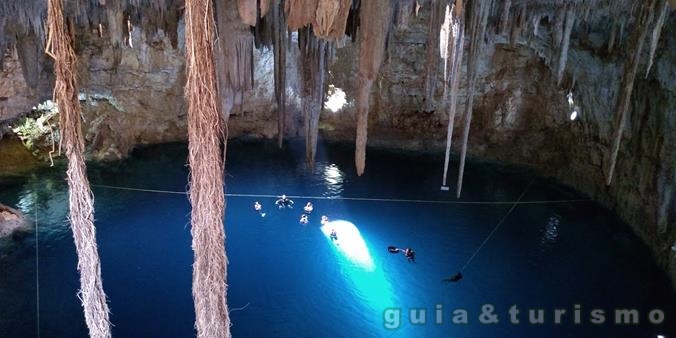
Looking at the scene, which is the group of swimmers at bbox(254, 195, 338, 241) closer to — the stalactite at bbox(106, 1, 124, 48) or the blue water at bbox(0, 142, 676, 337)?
the blue water at bbox(0, 142, 676, 337)

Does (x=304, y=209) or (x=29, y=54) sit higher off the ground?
(x=29, y=54)

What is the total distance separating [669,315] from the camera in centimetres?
777

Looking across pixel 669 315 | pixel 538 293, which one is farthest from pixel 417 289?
pixel 669 315

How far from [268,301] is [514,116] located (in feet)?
32.3

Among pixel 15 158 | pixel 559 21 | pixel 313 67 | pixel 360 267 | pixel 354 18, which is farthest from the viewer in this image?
pixel 15 158

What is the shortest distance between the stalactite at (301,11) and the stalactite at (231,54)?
2.41 ft

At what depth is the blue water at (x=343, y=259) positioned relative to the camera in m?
7.88

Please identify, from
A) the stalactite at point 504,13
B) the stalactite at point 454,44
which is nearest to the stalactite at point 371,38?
the stalactite at point 454,44

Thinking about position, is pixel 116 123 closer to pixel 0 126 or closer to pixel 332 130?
pixel 0 126

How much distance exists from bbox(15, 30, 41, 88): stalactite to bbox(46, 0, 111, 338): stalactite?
782 centimetres

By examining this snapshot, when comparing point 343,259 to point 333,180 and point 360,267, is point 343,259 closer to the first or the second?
point 360,267

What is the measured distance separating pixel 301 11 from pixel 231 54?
119cm

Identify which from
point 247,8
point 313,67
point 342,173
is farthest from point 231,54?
point 342,173

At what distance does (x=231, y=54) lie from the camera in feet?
17.4
